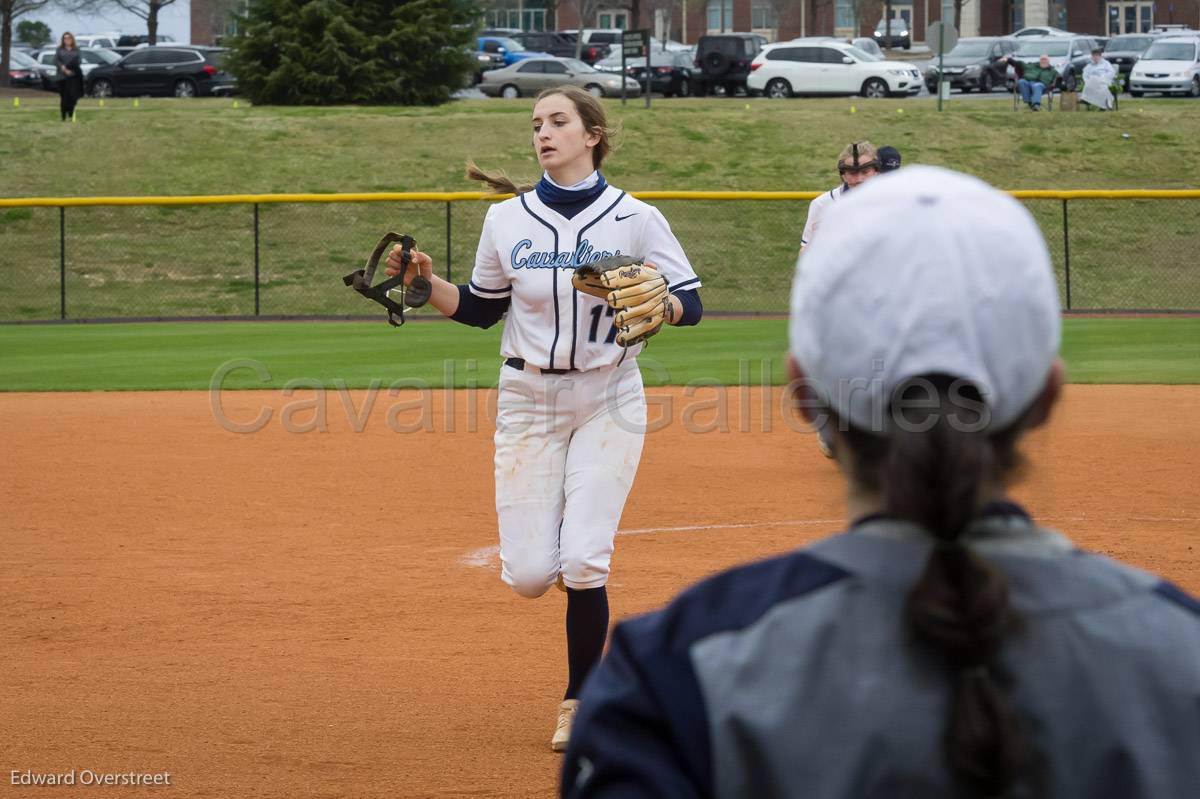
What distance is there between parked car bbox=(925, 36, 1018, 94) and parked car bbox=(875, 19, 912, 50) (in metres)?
20.8

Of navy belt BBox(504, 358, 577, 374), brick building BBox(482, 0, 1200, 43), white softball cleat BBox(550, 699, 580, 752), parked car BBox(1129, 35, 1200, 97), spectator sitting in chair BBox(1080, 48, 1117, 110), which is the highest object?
brick building BBox(482, 0, 1200, 43)

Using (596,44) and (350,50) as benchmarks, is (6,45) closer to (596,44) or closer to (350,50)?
(350,50)

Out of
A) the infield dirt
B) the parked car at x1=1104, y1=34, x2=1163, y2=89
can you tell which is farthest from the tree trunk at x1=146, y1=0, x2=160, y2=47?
the infield dirt

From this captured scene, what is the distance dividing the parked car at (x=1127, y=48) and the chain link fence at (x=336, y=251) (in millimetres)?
17735

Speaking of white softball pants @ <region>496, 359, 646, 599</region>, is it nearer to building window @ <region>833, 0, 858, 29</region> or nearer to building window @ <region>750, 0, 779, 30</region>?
building window @ <region>750, 0, 779, 30</region>

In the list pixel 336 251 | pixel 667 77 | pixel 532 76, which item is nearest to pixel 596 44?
pixel 667 77

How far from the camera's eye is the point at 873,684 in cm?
129

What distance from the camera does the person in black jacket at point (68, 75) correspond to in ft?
95.8

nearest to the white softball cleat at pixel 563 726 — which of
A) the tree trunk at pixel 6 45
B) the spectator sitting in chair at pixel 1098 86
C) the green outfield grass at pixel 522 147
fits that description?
the green outfield grass at pixel 522 147

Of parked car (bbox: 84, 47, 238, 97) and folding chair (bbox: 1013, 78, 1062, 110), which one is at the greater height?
parked car (bbox: 84, 47, 238, 97)

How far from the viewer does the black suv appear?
1569 inches

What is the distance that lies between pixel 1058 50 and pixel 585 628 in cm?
4062

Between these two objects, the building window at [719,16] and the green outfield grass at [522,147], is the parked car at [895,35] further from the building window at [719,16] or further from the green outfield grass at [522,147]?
the green outfield grass at [522,147]

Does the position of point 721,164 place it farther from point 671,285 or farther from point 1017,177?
point 671,285
